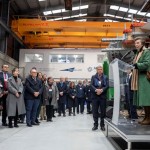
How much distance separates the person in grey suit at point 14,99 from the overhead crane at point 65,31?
739cm

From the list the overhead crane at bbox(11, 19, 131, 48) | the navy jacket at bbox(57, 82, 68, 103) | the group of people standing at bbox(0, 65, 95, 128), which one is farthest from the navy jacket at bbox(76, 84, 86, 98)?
the group of people standing at bbox(0, 65, 95, 128)

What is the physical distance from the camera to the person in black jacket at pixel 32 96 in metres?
6.92

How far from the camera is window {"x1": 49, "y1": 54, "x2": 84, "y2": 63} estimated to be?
17.6 meters

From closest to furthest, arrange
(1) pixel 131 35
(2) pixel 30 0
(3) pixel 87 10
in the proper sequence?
(1) pixel 131 35
(2) pixel 30 0
(3) pixel 87 10

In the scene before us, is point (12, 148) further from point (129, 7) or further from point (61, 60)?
point (129, 7)

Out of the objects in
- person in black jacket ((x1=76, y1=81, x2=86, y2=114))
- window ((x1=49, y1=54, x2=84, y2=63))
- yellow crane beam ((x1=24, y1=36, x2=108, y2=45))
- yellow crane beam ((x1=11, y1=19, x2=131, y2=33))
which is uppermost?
yellow crane beam ((x1=11, y1=19, x2=131, y2=33))

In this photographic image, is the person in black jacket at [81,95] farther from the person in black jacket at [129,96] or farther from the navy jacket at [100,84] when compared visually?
the person in black jacket at [129,96]

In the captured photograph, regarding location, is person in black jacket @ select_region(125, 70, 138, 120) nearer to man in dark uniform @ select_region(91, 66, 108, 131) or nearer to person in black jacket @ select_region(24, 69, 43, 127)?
man in dark uniform @ select_region(91, 66, 108, 131)

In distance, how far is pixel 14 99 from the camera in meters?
6.48

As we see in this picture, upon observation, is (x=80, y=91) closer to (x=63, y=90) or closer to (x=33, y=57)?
(x=63, y=90)

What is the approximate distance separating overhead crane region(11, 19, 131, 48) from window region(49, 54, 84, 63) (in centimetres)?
92

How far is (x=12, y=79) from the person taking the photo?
6.54 meters

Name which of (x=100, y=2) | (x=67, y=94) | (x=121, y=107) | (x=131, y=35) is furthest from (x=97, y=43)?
(x=121, y=107)

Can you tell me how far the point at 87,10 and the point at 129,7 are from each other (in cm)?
339
